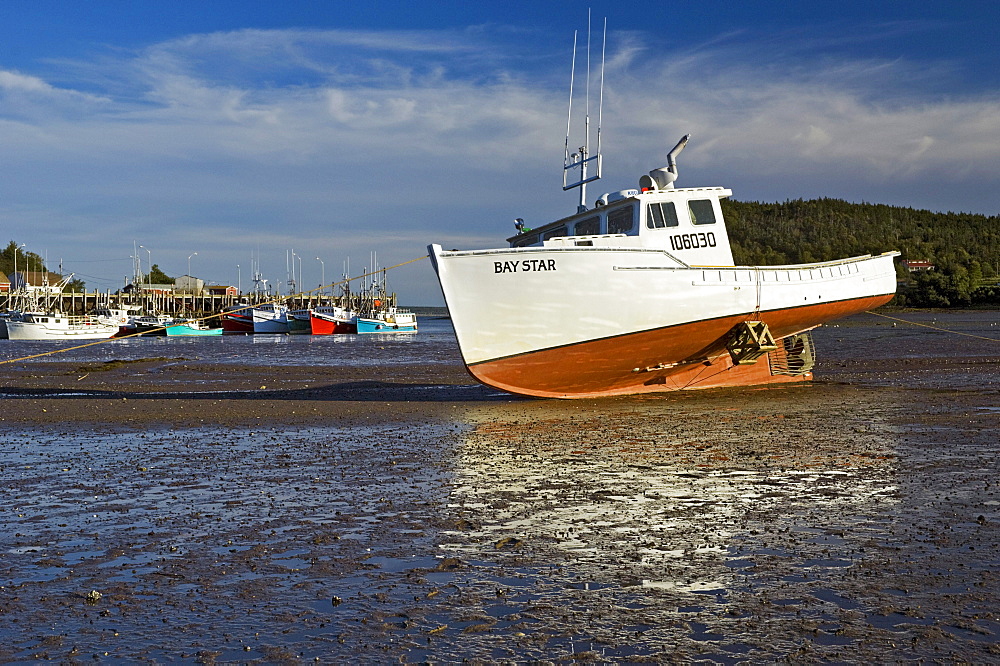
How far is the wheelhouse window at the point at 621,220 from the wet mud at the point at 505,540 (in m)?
5.34

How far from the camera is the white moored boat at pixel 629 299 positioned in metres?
17.1

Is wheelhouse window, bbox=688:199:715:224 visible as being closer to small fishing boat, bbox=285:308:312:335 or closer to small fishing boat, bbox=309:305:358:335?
small fishing boat, bbox=309:305:358:335


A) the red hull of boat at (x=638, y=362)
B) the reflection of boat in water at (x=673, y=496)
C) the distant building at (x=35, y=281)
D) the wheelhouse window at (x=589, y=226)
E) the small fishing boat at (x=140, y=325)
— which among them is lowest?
the reflection of boat in water at (x=673, y=496)

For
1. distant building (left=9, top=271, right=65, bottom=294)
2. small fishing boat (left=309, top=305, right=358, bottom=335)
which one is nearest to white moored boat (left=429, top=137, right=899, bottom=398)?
small fishing boat (left=309, top=305, right=358, bottom=335)

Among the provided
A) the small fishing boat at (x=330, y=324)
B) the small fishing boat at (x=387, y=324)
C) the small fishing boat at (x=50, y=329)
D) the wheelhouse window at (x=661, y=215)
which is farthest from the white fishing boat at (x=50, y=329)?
the wheelhouse window at (x=661, y=215)

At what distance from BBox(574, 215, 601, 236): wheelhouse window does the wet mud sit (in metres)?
6.02

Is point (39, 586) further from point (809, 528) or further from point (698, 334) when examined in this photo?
point (698, 334)

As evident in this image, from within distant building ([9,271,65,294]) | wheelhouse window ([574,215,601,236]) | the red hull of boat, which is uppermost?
distant building ([9,271,65,294])

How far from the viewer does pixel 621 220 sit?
19.2 metres

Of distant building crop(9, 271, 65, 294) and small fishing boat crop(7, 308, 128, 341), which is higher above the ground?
distant building crop(9, 271, 65, 294)

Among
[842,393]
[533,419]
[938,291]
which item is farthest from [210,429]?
[938,291]

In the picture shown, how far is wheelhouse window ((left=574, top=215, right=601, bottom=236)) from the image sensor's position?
65.3 ft

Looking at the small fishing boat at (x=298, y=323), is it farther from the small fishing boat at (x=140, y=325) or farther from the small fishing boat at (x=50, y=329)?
the small fishing boat at (x=50, y=329)

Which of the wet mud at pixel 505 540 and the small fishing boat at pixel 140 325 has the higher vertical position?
the small fishing boat at pixel 140 325
